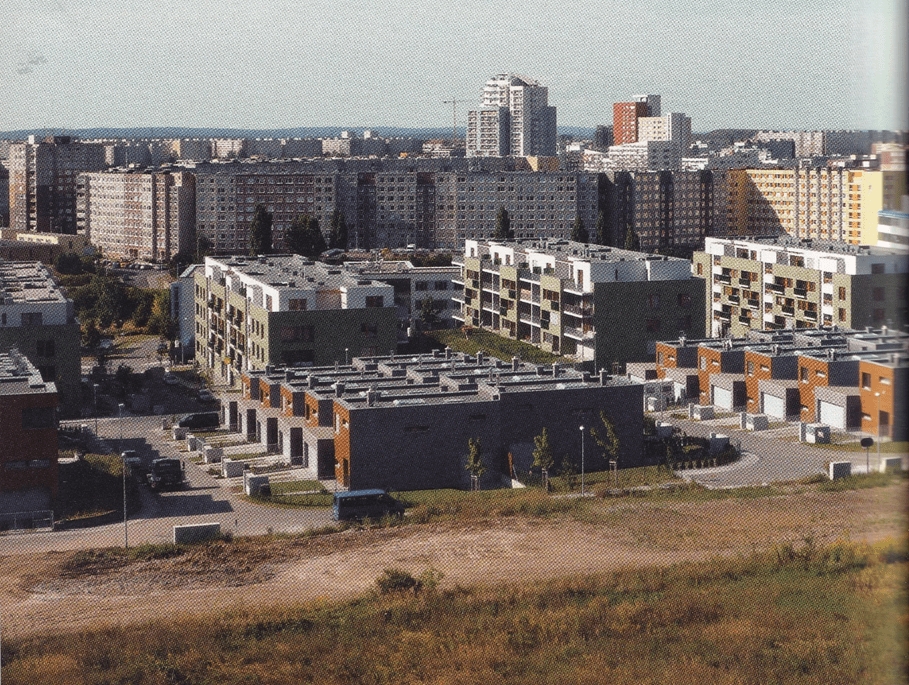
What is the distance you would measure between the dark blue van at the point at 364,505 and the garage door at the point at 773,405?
348 centimetres

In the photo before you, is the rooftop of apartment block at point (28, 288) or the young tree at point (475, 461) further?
the rooftop of apartment block at point (28, 288)

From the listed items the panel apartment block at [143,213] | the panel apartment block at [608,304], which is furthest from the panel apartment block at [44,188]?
the panel apartment block at [608,304]

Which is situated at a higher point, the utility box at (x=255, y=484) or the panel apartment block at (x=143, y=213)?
the panel apartment block at (x=143, y=213)

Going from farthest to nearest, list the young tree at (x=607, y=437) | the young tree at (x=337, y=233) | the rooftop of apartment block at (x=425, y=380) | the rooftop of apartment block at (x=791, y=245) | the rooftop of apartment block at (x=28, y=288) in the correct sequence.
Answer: the young tree at (x=337, y=233)
the rooftop of apartment block at (x=791, y=245)
the rooftop of apartment block at (x=28, y=288)
the rooftop of apartment block at (x=425, y=380)
the young tree at (x=607, y=437)

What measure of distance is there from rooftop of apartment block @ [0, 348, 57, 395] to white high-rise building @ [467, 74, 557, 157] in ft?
114

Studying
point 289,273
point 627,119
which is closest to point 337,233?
point 289,273

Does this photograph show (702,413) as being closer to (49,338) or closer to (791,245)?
(49,338)

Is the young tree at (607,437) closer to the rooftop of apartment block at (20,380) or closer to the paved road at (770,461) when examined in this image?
the paved road at (770,461)

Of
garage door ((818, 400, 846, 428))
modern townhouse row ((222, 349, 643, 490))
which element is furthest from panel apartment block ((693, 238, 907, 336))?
modern townhouse row ((222, 349, 643, 490))

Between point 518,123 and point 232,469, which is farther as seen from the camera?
point 518,123

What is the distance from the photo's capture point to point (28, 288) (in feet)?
38.3

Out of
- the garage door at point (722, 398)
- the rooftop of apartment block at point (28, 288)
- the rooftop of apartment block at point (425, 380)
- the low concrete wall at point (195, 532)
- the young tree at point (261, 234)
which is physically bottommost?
the low concrete wall at point (195, 532)

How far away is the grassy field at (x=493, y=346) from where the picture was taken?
1266 centimetres

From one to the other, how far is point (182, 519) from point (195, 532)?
532 millimetres
